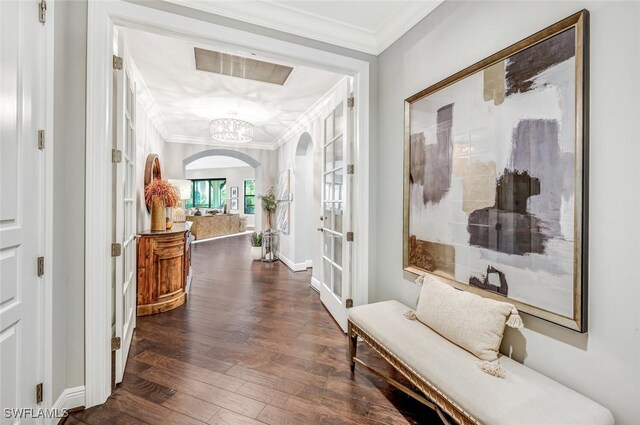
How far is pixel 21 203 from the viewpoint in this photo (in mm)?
1307

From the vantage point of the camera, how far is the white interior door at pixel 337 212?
2689 mm

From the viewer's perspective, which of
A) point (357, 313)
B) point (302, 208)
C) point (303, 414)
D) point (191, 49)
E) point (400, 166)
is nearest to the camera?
point (303, 414)

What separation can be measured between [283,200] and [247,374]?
4033 millimetres

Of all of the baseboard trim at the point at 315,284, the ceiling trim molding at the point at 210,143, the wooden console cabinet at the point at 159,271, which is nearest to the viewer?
the wooden console cabinet at the point at 159,271

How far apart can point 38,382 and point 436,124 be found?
8.99ft

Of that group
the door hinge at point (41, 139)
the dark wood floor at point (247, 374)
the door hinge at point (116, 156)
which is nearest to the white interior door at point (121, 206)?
the door hinge at point (116, 156)

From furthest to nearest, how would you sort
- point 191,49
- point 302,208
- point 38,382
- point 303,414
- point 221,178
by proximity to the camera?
point 221,178
point 302,208
point 191,49
point 303,414
point 38,382

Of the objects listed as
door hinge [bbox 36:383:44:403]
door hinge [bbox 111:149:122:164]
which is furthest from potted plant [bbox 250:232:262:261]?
door hinge [bbox 36:383:44:403]

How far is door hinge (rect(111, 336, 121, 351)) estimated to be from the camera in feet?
6.14

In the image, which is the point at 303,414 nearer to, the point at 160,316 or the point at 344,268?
the point at 344,268

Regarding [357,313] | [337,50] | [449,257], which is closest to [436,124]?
[449,257]

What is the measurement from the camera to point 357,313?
6.80 feet

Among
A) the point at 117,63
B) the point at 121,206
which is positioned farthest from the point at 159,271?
the point at 117,63

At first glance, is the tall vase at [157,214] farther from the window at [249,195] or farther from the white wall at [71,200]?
the window at [249,195]
